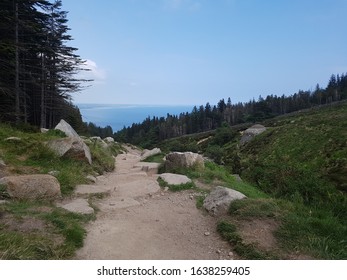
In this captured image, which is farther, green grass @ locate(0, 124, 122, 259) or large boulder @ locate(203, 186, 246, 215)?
large boulder @ locate(203, 186, 246, 215)

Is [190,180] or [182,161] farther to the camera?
[182,161]

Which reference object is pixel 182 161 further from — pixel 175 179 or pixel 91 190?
pixel 91 190

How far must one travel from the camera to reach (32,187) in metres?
6.45

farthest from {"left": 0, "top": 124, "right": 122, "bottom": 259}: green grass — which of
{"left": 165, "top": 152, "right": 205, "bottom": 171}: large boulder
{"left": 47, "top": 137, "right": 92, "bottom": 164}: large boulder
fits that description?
{"left": 165, "top": 152, "right": 205, "bottom": 171}: large boulder

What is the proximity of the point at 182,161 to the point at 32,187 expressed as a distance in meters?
5.27

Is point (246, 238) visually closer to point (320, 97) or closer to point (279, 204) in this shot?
point (279, 204)

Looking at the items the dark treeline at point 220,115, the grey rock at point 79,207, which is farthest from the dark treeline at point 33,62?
the dark treeline at point 220,115

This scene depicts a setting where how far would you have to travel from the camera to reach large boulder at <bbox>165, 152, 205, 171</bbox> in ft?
33.3

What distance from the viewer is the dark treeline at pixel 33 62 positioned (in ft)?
65.5

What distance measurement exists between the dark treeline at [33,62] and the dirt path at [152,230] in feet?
50.3

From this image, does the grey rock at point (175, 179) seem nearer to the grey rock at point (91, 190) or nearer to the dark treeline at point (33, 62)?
the grey rock at point (91, 190)

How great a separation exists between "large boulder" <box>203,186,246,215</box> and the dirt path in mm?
217

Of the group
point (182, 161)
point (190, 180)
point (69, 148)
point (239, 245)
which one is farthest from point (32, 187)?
point (182, 161)

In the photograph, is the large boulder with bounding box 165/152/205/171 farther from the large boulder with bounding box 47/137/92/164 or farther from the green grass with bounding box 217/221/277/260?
the green grass with bounding box 217/221/277/260
